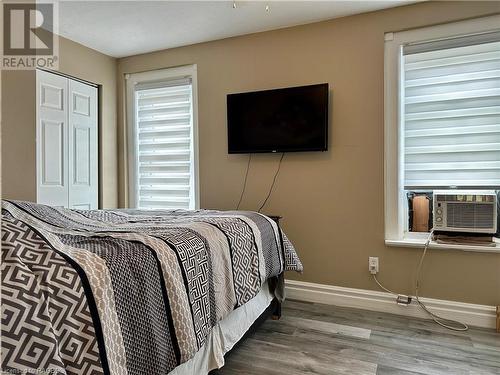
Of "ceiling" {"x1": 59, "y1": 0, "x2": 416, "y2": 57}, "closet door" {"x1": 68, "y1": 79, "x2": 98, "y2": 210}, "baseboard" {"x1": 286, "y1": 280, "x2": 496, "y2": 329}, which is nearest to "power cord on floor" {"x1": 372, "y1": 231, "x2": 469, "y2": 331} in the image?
"baseboard" {"x1": 286, "y1": 280, "x2": 496, "y2": 329}

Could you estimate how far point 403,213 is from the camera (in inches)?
109

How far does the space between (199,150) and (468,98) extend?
2.39 m

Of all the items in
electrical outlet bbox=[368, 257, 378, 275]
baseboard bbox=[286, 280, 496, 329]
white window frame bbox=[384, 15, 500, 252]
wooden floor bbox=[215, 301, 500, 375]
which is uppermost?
white window frame bbox=[384, 15, 500, 252]

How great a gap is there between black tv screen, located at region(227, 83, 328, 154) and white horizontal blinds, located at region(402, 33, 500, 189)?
0.70 meters

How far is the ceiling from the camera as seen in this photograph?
2.65 metres

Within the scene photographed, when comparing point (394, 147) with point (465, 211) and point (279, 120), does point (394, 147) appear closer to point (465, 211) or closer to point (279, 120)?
point (465, 211)

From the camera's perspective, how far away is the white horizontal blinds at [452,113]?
2.46m

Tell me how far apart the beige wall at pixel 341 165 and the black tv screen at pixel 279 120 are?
125 millimetres

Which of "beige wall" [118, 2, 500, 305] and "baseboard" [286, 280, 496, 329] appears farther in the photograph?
"beige wall" [118, 2, 500, 305]

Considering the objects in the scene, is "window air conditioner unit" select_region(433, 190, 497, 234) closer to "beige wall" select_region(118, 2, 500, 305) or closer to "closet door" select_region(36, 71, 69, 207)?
"beige wall" select_region(118, 2, 500, 305)

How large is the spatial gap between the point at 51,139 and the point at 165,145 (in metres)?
1.07

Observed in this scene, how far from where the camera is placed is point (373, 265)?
9.07 ft

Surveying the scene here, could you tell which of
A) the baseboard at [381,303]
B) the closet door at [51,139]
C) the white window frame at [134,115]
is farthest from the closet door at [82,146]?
the baseboard at [381,303]

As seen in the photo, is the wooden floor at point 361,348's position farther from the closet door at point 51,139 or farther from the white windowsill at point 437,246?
the closet door at point 51,139
